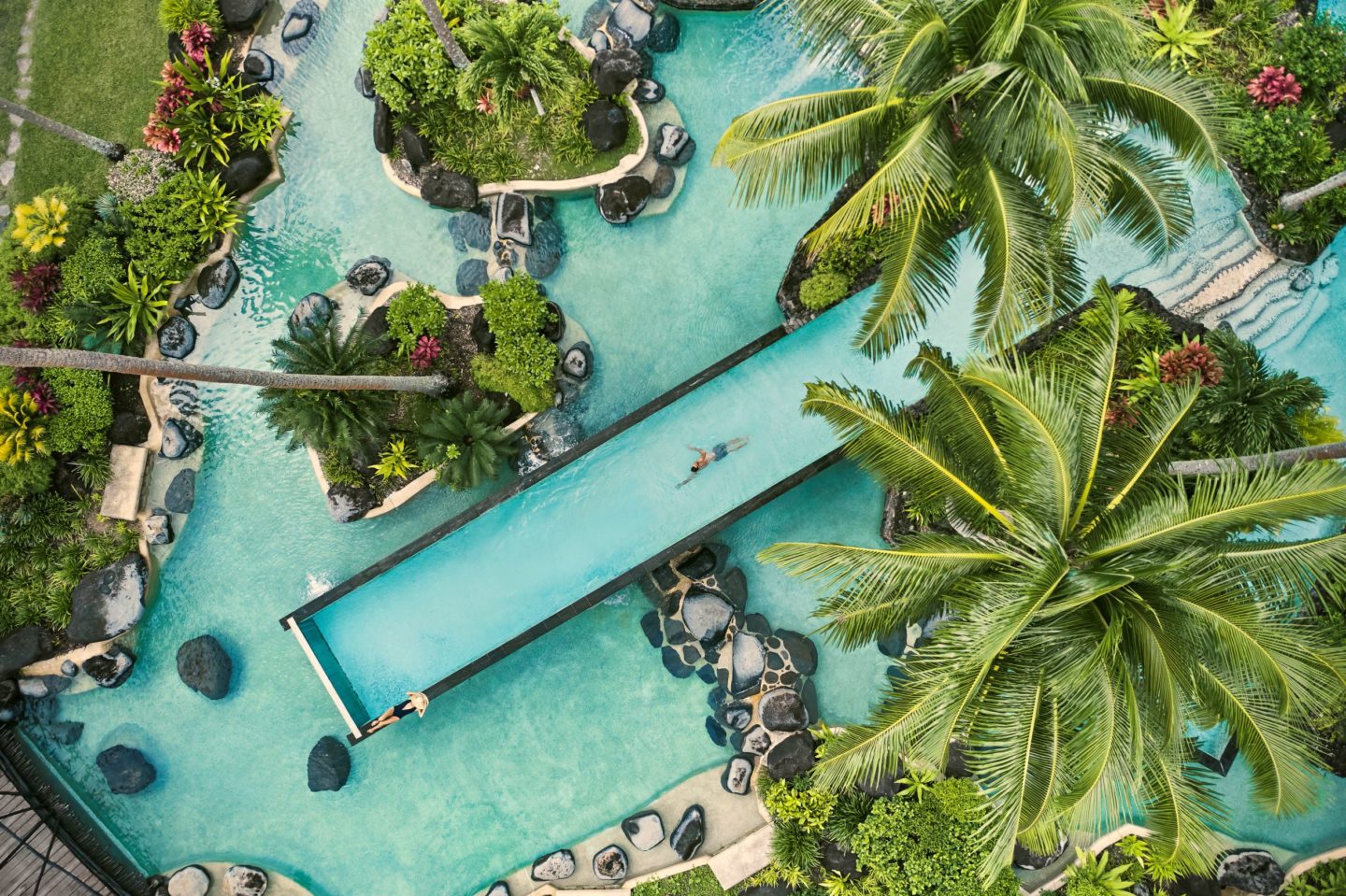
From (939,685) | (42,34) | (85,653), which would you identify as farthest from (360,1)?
(939,685)

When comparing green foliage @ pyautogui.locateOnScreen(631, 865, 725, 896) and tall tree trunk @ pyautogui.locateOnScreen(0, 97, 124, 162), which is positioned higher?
tall tree trunk @ pyautogui.locateOnScreen(0, 97, 124, 162)

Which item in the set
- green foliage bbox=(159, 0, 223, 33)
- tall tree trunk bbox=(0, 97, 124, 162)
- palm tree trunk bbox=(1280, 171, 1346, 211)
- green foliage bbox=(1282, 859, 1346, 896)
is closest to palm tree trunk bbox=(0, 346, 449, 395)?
tall tree trunk bbox=(0, 97, 124, 162)

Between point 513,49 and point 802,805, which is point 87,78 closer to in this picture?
point 513,49

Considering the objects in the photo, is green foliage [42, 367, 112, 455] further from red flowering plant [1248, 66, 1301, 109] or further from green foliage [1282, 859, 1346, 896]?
green foliage [1282, 859, 1346, 896]

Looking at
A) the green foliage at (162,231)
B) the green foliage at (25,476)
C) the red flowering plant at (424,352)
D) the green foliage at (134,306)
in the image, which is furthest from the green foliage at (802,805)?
the green foliage at (162,231)

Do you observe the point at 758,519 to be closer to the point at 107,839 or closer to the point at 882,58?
the point at 882,58
